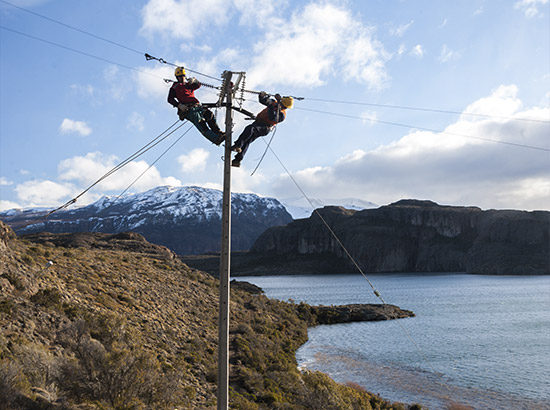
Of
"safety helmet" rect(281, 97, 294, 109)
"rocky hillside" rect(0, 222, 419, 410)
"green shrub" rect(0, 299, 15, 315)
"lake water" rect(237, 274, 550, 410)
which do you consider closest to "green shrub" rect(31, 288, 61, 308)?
"rocky hillside" rect(0, 222, 419, 410)

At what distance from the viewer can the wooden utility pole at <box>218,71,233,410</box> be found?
8305mm

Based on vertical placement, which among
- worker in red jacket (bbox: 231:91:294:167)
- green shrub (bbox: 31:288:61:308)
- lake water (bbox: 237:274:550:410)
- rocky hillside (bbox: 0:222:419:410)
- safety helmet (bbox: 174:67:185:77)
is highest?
safety helmet (bbox: 174:67:185:77)

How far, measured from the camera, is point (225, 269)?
28.1ft

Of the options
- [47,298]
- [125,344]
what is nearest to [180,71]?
[125,344]

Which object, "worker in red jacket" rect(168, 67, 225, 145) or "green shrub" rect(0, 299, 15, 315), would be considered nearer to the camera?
"worker in red jacket" rect(168, 67, 225, 145)

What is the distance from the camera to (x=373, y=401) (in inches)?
784

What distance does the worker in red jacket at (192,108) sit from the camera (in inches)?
382

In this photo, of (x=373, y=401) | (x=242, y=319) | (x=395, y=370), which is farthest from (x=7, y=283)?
(x=395, y=370)

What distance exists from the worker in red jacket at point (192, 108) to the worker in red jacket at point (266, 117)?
2.01 ft

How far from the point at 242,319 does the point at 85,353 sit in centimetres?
2370

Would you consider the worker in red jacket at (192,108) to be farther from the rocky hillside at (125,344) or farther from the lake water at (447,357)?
the lake water at (447,357)

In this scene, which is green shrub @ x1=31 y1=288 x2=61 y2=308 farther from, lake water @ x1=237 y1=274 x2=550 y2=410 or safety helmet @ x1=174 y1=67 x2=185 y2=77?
lake water @ x1=237 y1=274 x2=550 y2=410

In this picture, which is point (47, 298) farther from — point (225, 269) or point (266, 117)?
point (266, 117)

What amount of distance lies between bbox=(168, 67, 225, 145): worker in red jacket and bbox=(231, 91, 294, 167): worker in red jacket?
61cm
